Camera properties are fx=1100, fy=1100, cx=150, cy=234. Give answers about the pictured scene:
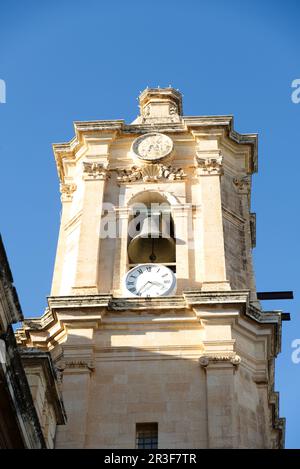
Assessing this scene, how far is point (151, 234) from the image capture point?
112 ft

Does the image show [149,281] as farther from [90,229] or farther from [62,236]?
[62,236]

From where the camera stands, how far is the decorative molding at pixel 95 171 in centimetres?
3581

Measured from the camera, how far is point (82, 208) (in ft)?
115

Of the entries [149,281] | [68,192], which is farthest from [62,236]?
[149,281]

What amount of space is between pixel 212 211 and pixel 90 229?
151 inches

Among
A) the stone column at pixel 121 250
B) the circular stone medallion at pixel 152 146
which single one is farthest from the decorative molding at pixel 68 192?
the stone column at pixel 121 250

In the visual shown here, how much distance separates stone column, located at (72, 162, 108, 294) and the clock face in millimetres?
1039

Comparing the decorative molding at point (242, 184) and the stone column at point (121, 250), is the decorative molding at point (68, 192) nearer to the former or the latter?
the stone column at point (121, 250)

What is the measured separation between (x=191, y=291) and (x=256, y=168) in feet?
28.6

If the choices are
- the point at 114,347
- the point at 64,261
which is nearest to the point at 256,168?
the point at 64,261

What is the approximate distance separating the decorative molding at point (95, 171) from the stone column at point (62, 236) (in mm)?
1313
